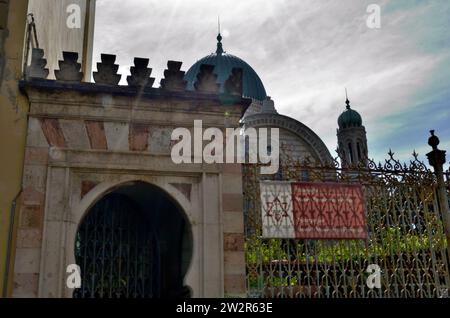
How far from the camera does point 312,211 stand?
754 cm

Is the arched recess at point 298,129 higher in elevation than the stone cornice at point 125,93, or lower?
higher

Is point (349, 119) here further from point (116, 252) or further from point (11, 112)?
point (11, 112)

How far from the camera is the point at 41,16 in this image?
7953 mm

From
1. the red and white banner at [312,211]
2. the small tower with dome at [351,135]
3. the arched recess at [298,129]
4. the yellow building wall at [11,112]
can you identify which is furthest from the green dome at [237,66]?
the yellow building wall at [11,112]

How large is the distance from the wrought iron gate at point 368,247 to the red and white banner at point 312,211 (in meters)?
0.11

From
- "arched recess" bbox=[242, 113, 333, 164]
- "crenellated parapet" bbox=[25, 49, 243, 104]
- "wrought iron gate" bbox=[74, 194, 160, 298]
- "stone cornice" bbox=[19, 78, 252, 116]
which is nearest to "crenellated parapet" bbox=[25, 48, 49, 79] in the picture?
"crenellated parapet" bbox=[25, 49, 243, 104]

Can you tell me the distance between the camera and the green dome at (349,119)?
45.4 metres

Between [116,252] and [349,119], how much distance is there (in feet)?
134

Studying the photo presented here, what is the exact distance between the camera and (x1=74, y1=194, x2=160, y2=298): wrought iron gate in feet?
24.7

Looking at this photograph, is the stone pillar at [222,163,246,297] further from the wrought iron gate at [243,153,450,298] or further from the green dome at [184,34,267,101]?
the green dome at [184,34,267,101]

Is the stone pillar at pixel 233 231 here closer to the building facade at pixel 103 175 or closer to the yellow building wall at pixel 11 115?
the building facade at pixel 103 175

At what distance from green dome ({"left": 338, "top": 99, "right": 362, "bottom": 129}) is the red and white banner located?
128ft
